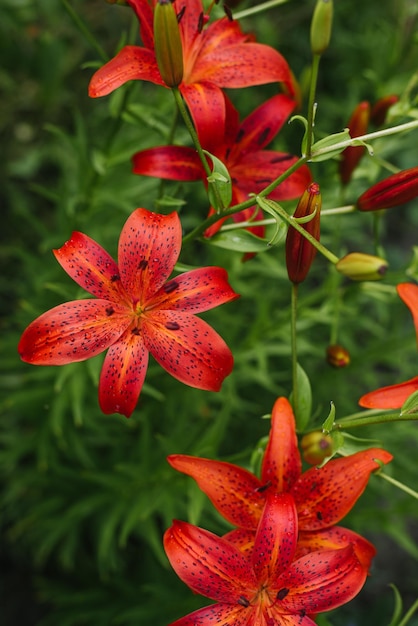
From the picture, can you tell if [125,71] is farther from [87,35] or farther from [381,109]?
[381,109]

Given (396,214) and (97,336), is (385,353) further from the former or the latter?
(396,214)

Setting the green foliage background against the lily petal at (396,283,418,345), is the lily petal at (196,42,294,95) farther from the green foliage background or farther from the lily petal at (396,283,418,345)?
the lily petal at (396,283,418,345)

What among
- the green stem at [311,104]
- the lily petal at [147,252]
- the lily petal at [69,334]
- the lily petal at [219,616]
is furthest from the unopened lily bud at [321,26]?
the lily petal at [219,616]

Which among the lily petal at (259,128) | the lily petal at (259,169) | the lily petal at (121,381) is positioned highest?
the lily petal at (259,128)

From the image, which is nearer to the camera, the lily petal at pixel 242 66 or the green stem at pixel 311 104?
the green stem at pixel 311 104

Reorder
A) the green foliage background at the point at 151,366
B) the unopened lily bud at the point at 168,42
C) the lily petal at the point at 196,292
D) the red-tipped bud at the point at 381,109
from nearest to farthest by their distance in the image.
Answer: the unopened lily bud at the point at 168,42 < the lily petal at the point at 196,292 < the red-tipped bud at the point at 381,109 < the green foliage background at the point at 151,366

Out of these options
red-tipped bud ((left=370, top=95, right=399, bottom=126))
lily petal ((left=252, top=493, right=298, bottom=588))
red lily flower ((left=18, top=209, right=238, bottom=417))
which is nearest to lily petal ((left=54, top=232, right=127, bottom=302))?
red lily flower ((left=18, top=209, right=238, bottom=417))

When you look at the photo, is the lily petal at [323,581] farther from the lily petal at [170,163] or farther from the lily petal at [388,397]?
the lily petal at [170,163]
